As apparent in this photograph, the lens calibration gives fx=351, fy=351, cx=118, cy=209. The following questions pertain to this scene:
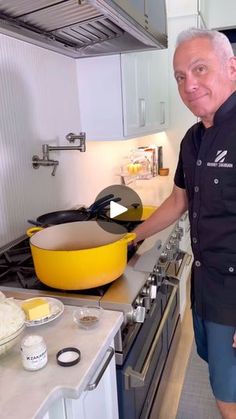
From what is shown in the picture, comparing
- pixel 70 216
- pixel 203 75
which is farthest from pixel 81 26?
pixel 70 216

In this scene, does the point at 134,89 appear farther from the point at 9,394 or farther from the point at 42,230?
the point at 9,394

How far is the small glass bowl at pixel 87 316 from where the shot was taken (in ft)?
2.88

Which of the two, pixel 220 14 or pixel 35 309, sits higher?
pixel 220 14

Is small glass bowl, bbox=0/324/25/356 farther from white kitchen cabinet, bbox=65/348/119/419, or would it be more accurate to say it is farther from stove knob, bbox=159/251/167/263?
stove knob, bbox=159/251/167/263

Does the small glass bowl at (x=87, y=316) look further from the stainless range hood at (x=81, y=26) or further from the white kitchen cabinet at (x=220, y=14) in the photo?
the white kitchen cabinet at (x=220, y=14)

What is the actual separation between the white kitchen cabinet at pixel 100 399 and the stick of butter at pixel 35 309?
0.19 m

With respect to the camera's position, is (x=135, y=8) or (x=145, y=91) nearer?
(x=135, y=8)

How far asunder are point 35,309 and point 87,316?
5.3 inches

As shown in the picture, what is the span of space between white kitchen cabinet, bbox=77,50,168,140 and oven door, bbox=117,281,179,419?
91 centimetres

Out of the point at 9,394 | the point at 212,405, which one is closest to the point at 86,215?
the point at 9,394

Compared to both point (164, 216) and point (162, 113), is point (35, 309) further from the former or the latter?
point (162, 113)

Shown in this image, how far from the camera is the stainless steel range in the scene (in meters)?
1.04

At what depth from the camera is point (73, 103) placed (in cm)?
194
